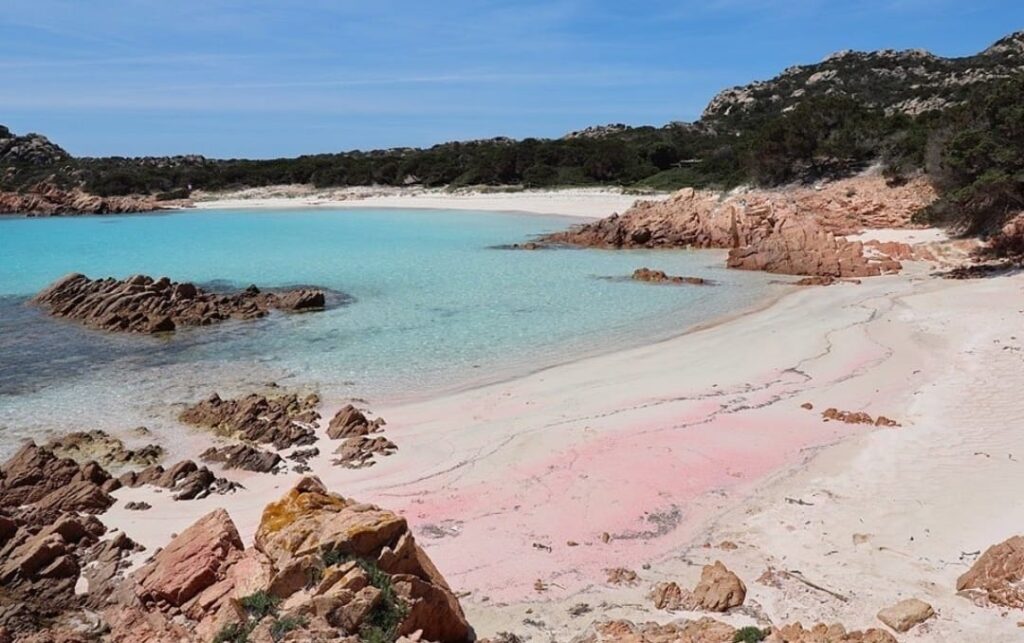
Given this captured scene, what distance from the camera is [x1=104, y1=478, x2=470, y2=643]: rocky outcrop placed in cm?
472

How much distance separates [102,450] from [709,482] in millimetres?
7573

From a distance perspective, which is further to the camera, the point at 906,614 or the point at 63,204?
the point at 63,204

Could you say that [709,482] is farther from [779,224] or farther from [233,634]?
[779,224]

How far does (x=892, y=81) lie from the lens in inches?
3543

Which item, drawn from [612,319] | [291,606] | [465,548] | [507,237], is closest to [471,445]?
[465,548]

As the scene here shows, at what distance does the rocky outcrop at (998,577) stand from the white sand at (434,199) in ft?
139

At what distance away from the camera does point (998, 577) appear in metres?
5.86

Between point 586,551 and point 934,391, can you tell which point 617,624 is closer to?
point 586,551

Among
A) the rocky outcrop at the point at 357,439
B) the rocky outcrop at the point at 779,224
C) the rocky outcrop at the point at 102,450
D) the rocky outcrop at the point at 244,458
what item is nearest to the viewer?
the rocky outcrop at the point at 244,458

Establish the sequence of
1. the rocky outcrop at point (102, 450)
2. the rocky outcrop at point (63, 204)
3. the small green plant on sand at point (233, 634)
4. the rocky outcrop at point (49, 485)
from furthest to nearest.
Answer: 1. the rocky outcrop at point (63, 204)
2. the rocky outcrop at point (102, 450)
3. the rocky outcrop at point (49, 485)
4. the small green plant on sand at point (233, 634)

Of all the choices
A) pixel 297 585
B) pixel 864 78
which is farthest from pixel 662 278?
pixel 864 78

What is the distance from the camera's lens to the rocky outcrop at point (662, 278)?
23.1m

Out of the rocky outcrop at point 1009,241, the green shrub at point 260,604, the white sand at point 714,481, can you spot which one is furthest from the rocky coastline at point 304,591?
the rocky outcrop at point 1009,241

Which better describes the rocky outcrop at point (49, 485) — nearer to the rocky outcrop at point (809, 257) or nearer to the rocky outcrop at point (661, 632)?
the rocky outcrop at point (661, 632)
